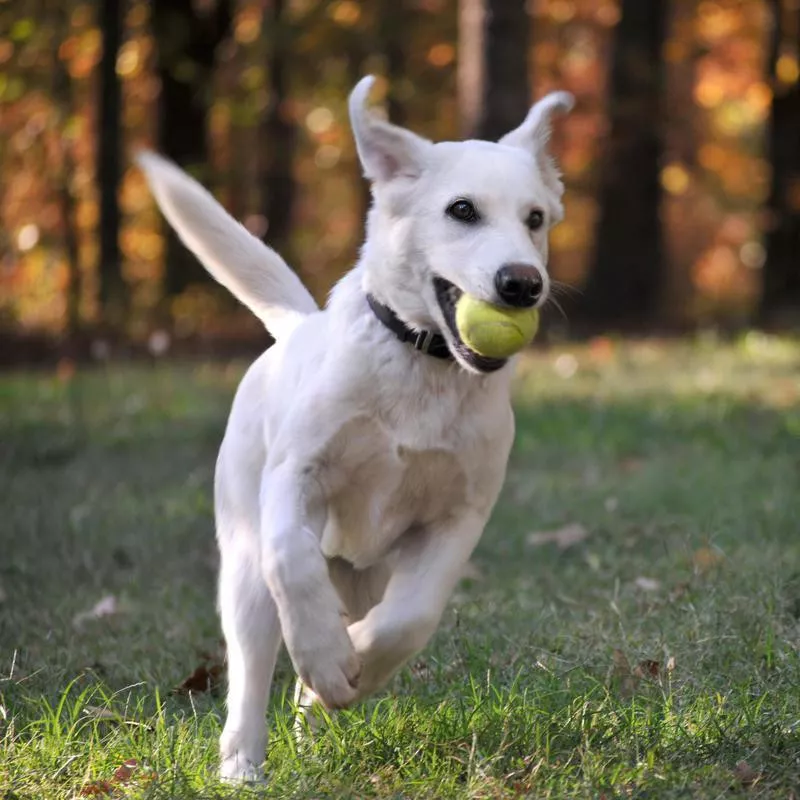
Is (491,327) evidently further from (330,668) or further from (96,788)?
(96,788)

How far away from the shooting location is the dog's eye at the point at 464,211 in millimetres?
3615

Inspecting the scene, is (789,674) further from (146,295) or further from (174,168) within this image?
(146,295)

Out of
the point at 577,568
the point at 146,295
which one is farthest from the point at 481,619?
the point at 146,295

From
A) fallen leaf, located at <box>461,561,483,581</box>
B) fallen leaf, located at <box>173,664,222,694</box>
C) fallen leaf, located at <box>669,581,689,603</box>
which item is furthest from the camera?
fallen leaf, located at <box>461,561,483,581</box>

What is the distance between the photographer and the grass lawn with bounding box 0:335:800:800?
3.15m

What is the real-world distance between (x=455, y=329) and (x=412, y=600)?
27.6 inches

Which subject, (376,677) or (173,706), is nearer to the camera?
(376,677)

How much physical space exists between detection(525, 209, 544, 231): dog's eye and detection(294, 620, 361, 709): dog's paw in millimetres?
1223

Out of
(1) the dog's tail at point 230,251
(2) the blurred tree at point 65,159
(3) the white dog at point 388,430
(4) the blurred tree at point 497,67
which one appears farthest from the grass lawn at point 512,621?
(2) the blurred tree at point 65,159

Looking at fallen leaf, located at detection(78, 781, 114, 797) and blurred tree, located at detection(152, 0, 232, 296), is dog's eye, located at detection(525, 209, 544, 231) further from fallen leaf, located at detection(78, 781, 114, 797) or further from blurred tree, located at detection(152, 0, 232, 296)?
blurred tree, located at detection(152, 0, 232, 296)

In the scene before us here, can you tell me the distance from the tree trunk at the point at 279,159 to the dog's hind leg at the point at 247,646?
43.1 feet

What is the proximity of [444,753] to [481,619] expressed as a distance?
4.62ft

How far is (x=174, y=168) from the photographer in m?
4.56

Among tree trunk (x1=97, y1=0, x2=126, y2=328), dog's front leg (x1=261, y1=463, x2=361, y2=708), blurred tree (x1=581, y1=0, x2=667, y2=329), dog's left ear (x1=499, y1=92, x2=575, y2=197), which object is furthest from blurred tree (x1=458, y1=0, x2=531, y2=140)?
dog's front leg (x1=261, y1=463, x2=361, y2=708)
